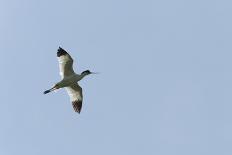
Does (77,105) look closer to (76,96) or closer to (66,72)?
(76,96)

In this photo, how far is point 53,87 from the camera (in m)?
52.4

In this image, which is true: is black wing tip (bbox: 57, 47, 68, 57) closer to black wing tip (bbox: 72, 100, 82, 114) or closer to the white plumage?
the white plumage

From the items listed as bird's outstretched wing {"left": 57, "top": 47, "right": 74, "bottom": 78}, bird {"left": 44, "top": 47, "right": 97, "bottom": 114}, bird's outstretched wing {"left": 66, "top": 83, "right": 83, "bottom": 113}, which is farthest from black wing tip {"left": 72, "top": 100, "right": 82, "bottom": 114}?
bird's outstretched wing {"left": 57, "top": 47, "right": 74, "bottom": 78}

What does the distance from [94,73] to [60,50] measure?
8.90ft

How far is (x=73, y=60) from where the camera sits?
52.5 metres

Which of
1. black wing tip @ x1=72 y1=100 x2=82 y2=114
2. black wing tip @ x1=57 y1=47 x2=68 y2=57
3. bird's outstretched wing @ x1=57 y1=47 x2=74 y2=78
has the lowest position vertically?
black wing tip @ x1=72 y1=100 x2=82 y2=114

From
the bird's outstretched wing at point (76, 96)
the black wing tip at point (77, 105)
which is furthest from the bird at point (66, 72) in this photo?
the black wing tip at point (77, 105)

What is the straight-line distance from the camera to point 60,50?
52.7 metres

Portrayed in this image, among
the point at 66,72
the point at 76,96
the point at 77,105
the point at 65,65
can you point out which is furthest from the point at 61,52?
the point at 77,105

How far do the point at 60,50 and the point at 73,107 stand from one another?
4.06 metres

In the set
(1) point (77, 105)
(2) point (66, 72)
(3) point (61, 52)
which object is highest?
(3) point (61, 52)

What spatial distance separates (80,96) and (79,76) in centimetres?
210

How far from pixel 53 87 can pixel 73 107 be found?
2.46m

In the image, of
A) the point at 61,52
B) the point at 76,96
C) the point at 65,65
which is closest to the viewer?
the point at 65,65
